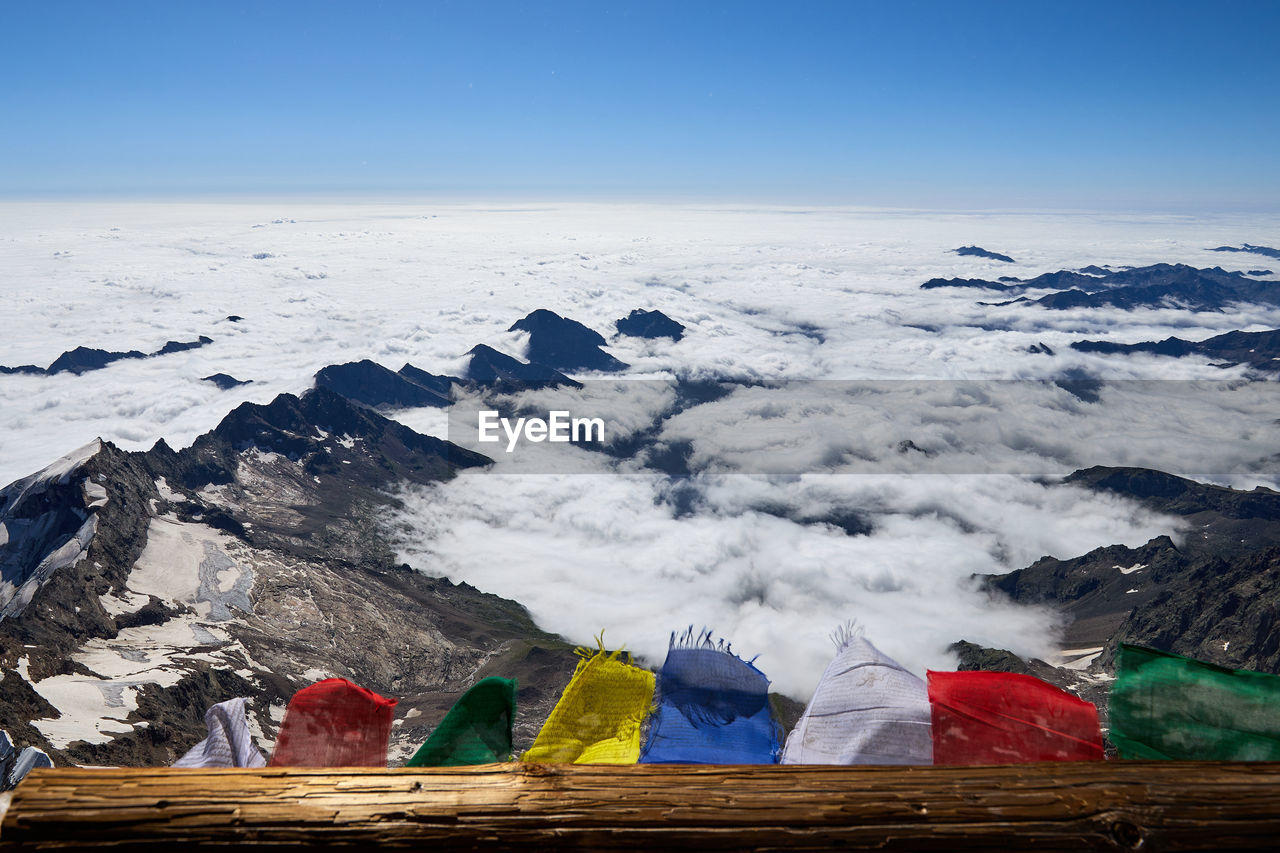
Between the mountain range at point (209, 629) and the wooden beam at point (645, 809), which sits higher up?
the wooden beam at point (645, 809)

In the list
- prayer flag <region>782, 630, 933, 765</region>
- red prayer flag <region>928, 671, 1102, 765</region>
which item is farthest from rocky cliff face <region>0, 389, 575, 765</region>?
red prayer flag <region>928, 671, 1102, 765</region>

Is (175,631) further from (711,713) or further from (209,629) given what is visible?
(711,713)

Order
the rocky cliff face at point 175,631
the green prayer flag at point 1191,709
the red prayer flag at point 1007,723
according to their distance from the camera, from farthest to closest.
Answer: the rocky cliff face at point 175,631, the red prayer flag at point 1007,723, the green prayer flag at point 1191,709

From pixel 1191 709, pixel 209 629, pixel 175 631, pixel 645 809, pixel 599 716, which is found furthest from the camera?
pixel 209 629

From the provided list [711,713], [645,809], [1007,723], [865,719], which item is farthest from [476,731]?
[1007,723]

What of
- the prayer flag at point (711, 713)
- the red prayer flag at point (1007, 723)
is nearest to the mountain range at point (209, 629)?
the prayer flag at point (711, 713)

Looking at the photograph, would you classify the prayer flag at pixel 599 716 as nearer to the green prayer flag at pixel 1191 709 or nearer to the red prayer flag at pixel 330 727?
the red prayer flag at pixel 330 727
